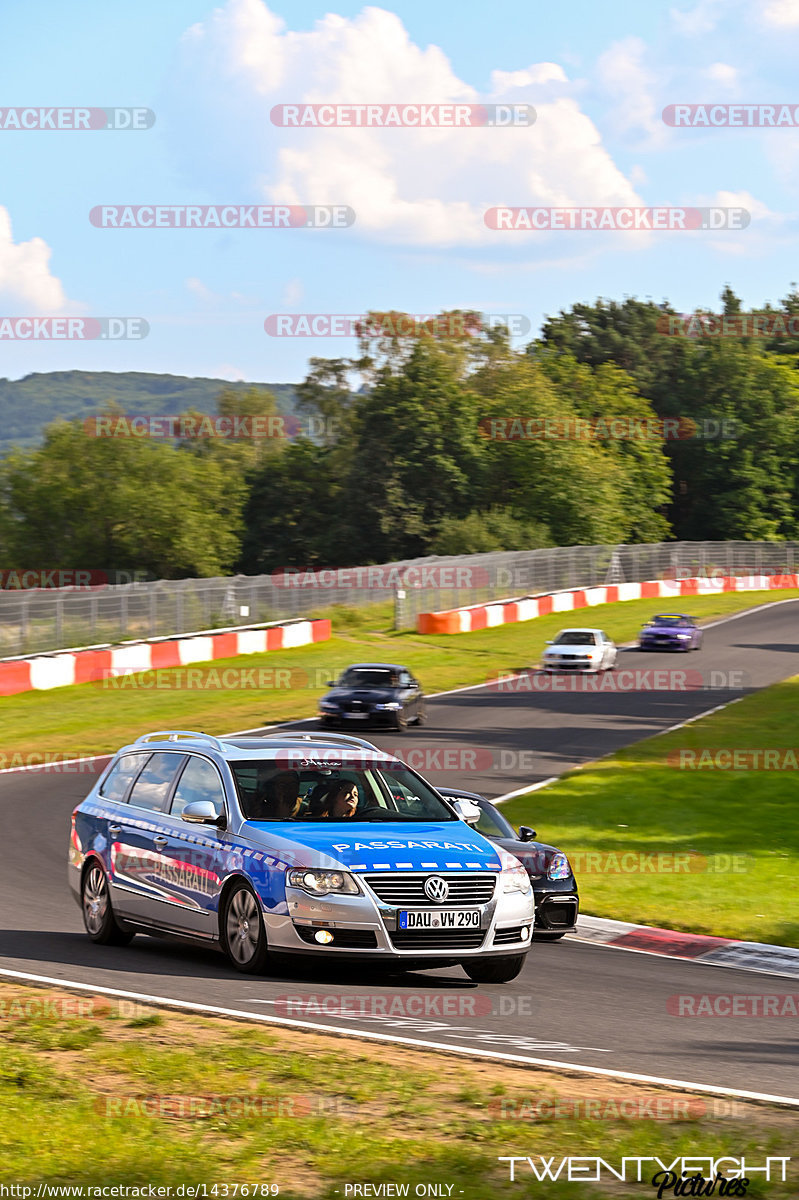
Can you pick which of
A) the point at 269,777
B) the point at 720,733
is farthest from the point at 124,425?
the point at 269,777

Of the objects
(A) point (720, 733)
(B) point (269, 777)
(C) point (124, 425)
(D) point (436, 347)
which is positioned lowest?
(A) point (720, 733)

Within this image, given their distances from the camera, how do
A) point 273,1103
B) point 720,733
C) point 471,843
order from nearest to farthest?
1. point 273,1103
2. point 471,843
3. point 720,733

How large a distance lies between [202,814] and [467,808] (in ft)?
10.8

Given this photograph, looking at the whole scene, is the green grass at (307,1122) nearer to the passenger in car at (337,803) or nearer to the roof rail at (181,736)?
the passenger in car at (337,803)

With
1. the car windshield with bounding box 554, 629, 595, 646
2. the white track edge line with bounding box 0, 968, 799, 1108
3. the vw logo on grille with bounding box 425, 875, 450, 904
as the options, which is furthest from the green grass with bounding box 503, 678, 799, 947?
the car windshield with bounding box 554, 629, 595, 646

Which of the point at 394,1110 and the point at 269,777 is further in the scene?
the point at 269,777

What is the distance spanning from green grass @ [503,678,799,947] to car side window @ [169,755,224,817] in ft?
18.4

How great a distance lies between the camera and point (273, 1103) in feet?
21.4

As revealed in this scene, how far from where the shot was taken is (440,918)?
942cm

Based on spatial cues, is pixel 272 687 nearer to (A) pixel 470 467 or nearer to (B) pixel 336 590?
(B) pixel 336 590

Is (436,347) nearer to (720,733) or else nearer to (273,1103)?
(720,733)

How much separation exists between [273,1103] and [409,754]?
18988mm

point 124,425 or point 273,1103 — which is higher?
point 124,425

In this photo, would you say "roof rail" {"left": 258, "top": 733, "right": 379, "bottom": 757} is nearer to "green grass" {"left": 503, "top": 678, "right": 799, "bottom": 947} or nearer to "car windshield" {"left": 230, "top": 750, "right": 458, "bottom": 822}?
"car windshield" {"left": 230, "top": 750, "right": 458, "bottom": 822}
